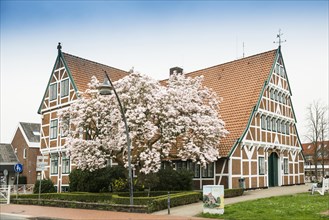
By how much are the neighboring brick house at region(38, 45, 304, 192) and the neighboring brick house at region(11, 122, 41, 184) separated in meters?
10.5

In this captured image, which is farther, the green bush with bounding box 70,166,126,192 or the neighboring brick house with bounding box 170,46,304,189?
the neighboring brick house with bounding box 170,46,304,189

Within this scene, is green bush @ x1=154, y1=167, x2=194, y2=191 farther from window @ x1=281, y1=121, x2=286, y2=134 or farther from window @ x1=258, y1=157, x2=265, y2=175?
window @ x1=281, y1=121, x2=286, y2=134

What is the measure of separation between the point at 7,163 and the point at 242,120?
30804 millimetres

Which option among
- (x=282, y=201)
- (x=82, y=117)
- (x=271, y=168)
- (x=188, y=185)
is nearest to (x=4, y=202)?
(x=82, y=117)

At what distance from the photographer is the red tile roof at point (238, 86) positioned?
31.1 m

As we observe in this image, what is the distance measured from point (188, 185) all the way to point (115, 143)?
5.98 m

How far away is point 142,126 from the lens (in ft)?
80.1

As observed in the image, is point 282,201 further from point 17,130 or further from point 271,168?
point 17,130

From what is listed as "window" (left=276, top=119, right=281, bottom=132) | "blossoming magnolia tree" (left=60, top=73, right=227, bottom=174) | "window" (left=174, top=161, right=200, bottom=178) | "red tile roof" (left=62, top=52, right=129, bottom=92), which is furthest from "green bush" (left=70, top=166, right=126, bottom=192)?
"window" (left=276, top=119, right=281, bottom=132)

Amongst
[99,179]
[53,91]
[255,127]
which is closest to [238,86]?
[255,127]

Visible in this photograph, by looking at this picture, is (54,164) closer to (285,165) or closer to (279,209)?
(285,165)

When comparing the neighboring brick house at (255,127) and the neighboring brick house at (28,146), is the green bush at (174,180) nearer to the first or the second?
the neighboring brick house at (255,127)

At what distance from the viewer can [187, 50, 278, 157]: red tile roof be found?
31.1 m

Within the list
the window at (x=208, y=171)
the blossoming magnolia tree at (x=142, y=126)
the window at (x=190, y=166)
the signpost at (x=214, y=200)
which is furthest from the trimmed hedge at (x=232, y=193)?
the signpost at (x=214, y=200)
